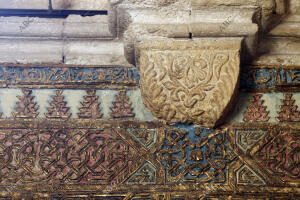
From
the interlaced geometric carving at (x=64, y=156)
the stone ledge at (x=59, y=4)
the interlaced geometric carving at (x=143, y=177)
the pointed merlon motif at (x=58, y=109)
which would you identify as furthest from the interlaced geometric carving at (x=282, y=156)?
the stone ledge at (x=59, y=4)

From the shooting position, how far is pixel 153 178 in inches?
79.9

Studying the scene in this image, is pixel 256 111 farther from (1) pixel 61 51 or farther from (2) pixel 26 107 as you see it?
(2) pixel 26 107

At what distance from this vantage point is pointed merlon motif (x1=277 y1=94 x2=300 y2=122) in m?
2.12

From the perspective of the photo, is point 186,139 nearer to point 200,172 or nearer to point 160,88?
point 200,172

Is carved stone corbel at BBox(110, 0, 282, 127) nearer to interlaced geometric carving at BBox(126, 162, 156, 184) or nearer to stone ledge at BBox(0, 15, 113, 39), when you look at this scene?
stone ledge at BBox(0, 15, 113, 39)

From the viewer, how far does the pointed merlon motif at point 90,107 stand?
213 centimetres

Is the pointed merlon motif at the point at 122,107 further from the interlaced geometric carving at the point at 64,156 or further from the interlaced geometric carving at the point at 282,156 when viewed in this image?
the interlaced geometric carving at the point at 282,156

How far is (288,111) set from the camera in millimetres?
2133

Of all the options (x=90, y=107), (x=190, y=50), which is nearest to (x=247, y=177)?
(x=190, y=50)

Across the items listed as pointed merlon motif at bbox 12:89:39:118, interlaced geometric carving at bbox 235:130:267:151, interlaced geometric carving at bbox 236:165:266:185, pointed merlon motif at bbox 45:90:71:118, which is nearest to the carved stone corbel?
interlaced geometric carving at bbox 235:130:267:151

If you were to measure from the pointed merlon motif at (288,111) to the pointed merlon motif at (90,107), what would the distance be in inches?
45.0

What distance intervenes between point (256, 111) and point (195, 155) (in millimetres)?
486

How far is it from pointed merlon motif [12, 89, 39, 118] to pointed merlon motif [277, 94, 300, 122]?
1537mm

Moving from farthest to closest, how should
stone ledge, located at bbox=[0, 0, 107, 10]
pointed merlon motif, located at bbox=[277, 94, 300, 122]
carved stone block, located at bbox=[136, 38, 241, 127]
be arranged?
stone ledge, located at bbox=[0, 0, 107, 10] → pointed merlon motif, located at bbox=[277, 94, 300, 122] → carved stone block, located at bbox=[136, 38, 241, 127]
